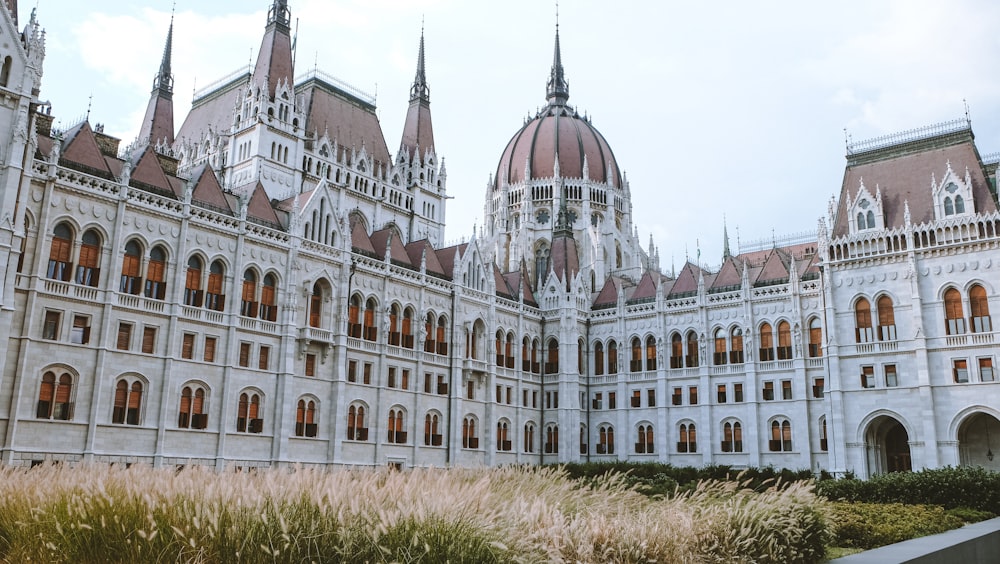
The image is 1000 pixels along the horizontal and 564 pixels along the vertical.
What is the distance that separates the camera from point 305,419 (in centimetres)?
4188

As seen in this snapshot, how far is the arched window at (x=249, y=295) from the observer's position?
4028 cm

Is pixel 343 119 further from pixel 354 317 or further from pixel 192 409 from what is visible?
pixel 192 409

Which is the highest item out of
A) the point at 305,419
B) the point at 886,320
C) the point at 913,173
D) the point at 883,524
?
the point at 913,173

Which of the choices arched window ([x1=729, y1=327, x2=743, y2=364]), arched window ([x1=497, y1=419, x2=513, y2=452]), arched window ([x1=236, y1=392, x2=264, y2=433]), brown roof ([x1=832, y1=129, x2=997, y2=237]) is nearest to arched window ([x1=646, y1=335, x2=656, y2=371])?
arched window ([x1=729, y1=327, x2=743, y2=364])

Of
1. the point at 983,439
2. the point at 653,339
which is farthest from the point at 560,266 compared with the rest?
the point at 983,439

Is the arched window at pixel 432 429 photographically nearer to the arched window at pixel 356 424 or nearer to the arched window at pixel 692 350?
the arched window at pixel 356 424

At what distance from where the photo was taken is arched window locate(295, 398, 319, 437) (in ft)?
136

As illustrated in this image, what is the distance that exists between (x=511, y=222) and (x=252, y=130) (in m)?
35.6

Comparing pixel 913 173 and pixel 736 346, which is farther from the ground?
pixel 913 173

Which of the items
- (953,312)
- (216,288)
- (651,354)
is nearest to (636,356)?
(651,354)

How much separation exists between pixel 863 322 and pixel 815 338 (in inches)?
152

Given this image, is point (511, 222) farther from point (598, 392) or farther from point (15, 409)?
point (15, 409)

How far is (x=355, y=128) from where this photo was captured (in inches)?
2442

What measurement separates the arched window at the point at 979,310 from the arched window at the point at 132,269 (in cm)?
4431
